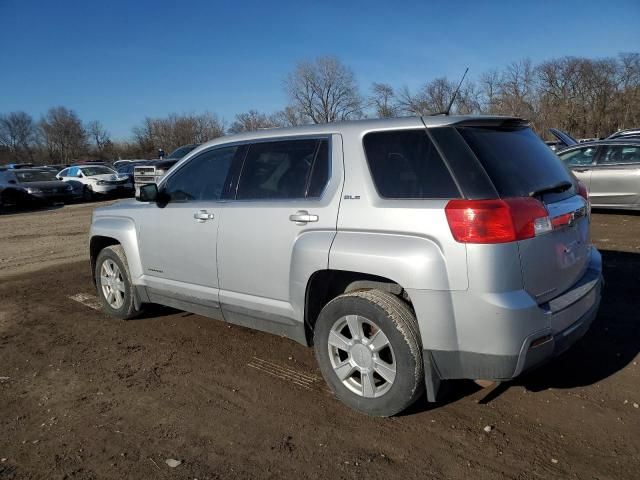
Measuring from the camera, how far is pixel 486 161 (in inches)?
115

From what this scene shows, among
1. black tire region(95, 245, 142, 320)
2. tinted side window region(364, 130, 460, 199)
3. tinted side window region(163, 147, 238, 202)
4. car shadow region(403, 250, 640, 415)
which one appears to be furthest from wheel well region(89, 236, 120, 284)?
car shadow region(403, 250, 640, 415)

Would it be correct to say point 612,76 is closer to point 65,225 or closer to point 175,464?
point 65,225

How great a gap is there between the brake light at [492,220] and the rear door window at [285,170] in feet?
3.33

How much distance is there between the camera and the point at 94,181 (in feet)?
74.0

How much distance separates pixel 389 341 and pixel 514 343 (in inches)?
27.2

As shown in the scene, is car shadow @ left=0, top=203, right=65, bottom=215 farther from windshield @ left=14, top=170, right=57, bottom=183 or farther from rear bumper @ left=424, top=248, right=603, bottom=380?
rear bumper @ left=424, top=248, right=603, bottom=380

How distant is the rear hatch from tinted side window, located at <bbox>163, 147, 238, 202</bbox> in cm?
205

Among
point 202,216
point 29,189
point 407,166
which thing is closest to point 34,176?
point 29,189

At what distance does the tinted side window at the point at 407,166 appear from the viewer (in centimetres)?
296

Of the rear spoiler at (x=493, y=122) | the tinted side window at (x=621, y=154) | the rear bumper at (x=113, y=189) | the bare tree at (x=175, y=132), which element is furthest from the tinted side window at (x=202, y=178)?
the bare tree at (x=175, y=132)

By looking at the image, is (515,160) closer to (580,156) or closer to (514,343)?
(514,343)

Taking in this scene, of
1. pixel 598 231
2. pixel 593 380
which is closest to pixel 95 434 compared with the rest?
pixel 593 380

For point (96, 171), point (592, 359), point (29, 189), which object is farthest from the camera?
point (96, 171)

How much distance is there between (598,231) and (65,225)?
1287cm
